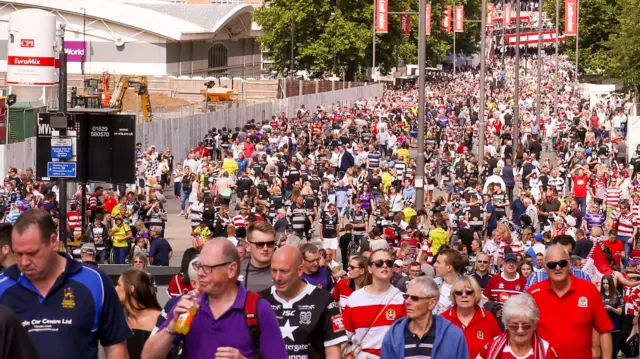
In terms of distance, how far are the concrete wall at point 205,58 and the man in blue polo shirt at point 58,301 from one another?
86.8m

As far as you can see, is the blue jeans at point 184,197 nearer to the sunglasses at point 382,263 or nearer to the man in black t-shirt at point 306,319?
the sunglasses at point 382,263

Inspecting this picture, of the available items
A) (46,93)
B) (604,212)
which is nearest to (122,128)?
(604,212)

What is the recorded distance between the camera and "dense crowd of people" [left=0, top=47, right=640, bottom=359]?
6598mm

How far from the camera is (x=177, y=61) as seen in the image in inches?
3730

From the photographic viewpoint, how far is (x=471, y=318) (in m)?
9.57

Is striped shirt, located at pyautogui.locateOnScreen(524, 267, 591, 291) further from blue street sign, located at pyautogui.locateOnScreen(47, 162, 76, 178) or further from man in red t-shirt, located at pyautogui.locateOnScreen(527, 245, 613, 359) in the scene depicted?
blue street sign, located at pyautogui.locateOnScreen(47, 162, 76, 178)

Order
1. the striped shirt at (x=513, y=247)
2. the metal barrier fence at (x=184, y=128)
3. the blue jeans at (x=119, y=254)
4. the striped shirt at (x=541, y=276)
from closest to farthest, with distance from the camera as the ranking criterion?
the striped shirt at (x=541, y=276), the striped shirt at (x=513, y=247), the blue jeans at (x=119, y=254), the metal barrier fence at (x=184, y=128)

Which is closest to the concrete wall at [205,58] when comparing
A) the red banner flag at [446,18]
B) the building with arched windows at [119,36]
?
the building with arched windows at [119,36]

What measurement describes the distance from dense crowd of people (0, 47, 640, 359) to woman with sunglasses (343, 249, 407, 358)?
0.4 inches

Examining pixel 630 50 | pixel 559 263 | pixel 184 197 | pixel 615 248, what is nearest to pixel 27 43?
pixel 630 50

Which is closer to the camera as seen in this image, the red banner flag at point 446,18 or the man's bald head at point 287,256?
the man's bald head at point 287,256

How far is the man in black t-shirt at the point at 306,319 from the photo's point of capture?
7.96 metres

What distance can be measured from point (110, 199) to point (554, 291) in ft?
65.9

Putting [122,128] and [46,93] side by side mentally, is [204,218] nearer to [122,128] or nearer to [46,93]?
[122,128]
